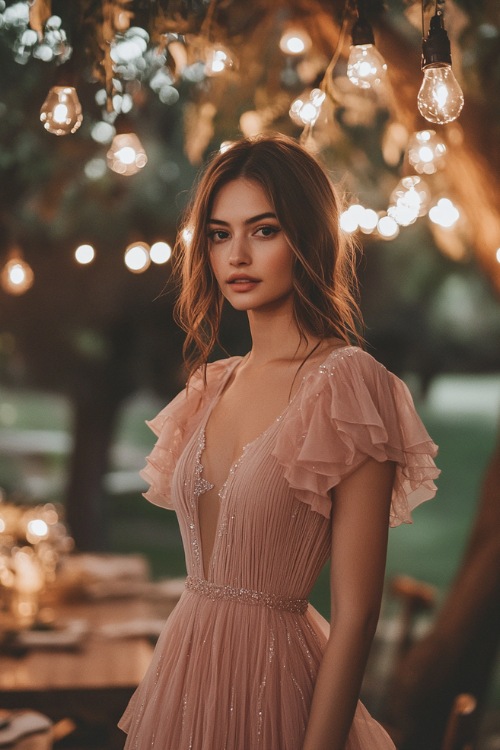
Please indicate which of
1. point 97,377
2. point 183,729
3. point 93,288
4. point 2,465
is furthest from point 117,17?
point 2,465

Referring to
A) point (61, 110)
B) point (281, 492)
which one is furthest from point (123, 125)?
point (281, 492)

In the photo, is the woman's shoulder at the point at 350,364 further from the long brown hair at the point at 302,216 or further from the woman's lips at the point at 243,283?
the woman's lips at the point at 243,283

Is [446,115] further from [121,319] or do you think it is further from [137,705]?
[121,319]

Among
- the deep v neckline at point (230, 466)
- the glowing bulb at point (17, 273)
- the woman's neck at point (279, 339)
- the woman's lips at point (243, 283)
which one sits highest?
the glowing bulb at point (17, 273)

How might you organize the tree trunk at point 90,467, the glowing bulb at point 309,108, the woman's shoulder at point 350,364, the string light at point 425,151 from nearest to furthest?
the woman's shoulder at point 350,364
the glowing bulb at point 309,108
the string light at point 425,151
the tree trunk at point 90,467

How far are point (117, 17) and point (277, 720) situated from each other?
1703 mm

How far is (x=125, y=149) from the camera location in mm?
2619

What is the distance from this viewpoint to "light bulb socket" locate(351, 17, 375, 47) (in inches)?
83.9

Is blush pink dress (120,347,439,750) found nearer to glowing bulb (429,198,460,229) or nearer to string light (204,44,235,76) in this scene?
string light (204,44,235,76)

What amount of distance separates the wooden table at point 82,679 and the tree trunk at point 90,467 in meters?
4.58

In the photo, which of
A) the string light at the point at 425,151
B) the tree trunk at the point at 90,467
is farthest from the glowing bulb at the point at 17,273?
the tree trunk at the point at 90,467

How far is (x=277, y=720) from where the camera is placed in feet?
5.57

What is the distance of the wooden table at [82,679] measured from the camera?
311cm

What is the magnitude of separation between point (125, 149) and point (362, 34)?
768 mm
